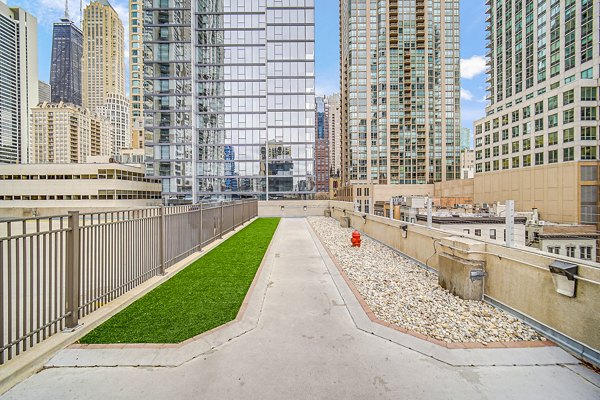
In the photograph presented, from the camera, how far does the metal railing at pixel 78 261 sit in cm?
357

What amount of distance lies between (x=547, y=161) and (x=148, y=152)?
2913 inches

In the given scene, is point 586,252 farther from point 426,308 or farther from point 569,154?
point 569,154

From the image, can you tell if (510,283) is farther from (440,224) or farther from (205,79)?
(205,79)

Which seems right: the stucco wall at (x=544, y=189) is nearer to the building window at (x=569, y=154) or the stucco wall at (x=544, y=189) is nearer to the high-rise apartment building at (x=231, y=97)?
the building window at (x=569, y=154)

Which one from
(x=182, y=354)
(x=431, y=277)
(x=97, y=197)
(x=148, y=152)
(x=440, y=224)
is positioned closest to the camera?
(x=182, y=354)

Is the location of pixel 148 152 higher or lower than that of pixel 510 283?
higher

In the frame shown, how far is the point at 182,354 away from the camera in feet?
12.2

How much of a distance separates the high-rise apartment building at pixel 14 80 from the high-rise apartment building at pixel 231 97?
132231 mm

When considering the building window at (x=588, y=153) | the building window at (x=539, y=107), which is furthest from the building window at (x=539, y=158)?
the building window at (x=539, y=107)

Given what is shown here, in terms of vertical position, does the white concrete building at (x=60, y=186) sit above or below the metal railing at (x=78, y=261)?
above

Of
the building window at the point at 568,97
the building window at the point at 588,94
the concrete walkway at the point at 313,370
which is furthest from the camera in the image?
the building window at the point at 568,97

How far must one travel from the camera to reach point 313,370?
349 centimetres

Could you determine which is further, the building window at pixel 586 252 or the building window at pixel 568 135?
the building window at pixel 568 135

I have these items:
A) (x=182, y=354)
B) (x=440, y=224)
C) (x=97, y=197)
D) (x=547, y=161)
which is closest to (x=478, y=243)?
(x=182, y=354)
